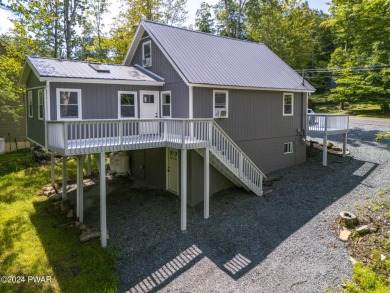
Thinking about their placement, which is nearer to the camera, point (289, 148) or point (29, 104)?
point (29, 104)

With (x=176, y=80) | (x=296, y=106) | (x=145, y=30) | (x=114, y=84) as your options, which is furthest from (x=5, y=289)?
(x=296, y=106)

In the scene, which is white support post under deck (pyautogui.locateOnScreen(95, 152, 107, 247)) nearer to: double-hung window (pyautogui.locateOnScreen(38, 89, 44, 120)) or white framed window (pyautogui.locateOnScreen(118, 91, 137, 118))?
white framed window (pyautogui.locateOnScreen(118, 91, 137, 118))

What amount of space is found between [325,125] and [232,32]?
22723 millimetres

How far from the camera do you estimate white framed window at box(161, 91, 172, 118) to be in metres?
13.0

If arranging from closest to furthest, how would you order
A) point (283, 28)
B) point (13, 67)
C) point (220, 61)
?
point (220, 61)
point (13, 67)
point (283, 28)

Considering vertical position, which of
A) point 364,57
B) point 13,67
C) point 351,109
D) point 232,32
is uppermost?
point 232,32

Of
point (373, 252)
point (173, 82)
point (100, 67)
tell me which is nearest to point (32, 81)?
point (100, 67)

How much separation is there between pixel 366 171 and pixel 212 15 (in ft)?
97.8

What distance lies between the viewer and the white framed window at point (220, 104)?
12.8 metres

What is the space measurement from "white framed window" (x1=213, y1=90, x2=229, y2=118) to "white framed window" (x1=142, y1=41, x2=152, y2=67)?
3817 mm

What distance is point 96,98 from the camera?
454 inches

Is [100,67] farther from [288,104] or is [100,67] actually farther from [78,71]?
[288,104]

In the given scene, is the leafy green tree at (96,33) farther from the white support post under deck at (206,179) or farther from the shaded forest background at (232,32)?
the white support post under deck at (206,179)

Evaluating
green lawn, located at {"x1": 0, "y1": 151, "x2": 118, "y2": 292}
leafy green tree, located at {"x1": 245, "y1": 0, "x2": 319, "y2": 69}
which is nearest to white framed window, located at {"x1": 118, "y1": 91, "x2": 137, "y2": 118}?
green lawn, located at {"x1": 0, "y1": 151, "x2": 118, "y2": 292}
